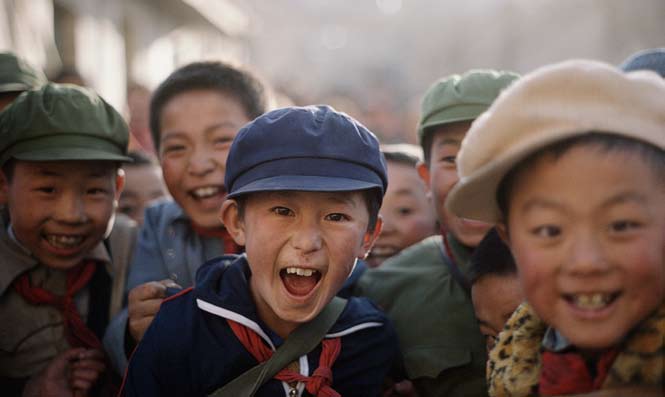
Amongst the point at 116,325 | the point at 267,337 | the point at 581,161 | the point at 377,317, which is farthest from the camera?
the point at 116,325

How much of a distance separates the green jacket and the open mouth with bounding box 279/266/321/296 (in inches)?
27.4

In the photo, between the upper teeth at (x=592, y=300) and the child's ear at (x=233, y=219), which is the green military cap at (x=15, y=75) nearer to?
the child's ear at (x=233, y=219)

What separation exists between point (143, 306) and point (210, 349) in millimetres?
551

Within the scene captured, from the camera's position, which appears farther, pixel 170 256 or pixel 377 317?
pixel 170 256

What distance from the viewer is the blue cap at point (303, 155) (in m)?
2.09

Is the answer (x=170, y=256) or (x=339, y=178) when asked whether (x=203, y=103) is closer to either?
(x=170, y=256)

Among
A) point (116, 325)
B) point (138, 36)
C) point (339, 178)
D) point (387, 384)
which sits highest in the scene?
point (138, 36)

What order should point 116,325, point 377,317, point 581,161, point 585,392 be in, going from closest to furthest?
A: point 581,161 → point 585,392 → point 377,317 → point 116,325

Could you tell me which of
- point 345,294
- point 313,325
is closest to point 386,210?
point 345,294

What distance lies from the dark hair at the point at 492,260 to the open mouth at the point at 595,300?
876 millimetres

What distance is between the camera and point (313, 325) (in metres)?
2.36

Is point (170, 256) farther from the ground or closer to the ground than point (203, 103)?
closer to the ground

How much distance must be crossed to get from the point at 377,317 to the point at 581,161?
4.20 feet

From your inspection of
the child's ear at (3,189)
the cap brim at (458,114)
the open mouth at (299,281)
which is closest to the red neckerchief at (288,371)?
the open mouth at (299,281)
